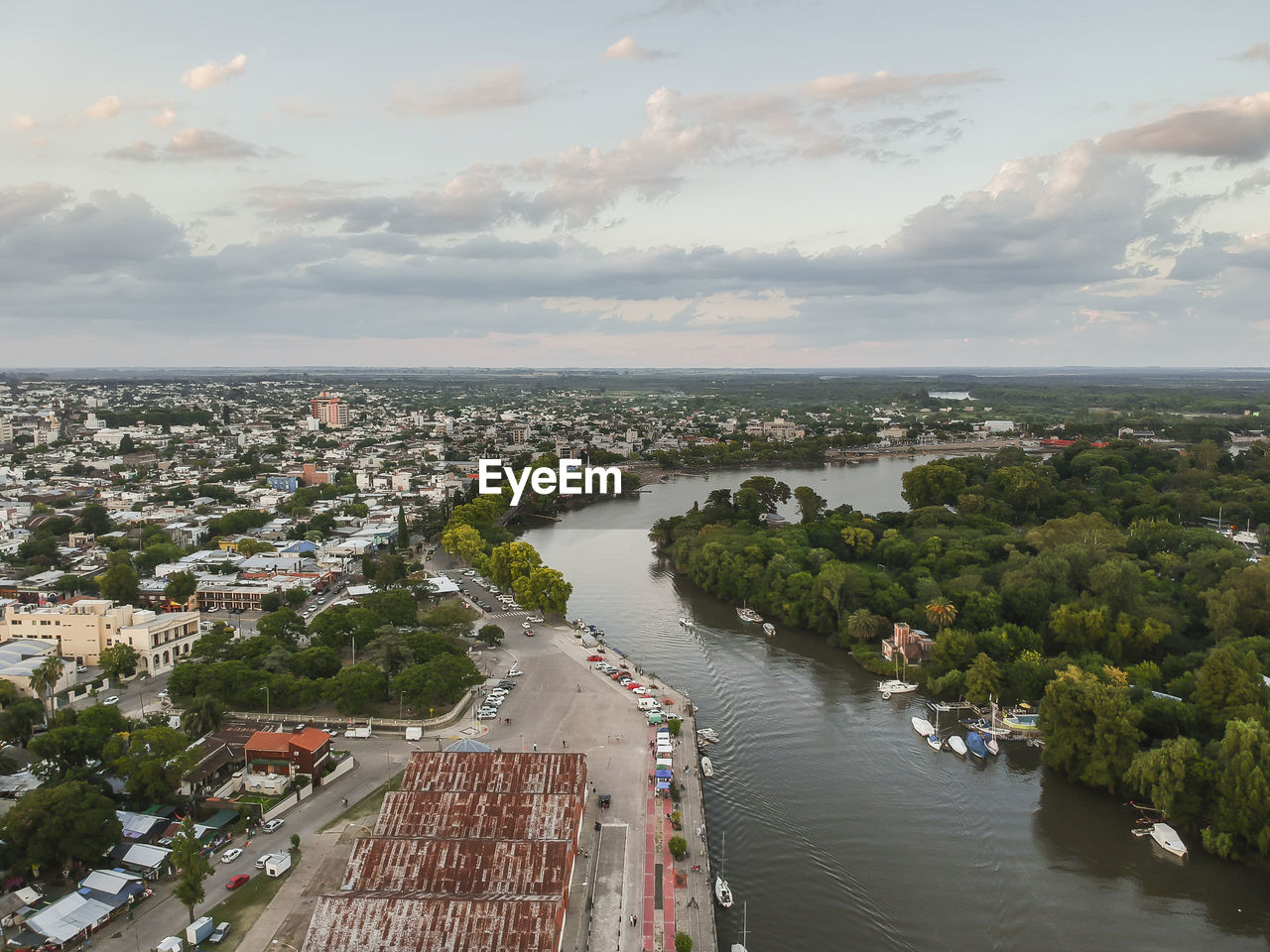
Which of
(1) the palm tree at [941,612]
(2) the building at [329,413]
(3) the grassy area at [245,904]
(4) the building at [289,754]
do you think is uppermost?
(2) the building at [329,413]

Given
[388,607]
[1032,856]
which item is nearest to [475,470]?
[388,607]

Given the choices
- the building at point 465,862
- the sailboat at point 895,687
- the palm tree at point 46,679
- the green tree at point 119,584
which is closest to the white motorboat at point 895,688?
the sailboat at point 895,687

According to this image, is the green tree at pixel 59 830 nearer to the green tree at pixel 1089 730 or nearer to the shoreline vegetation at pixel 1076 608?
the green tree at pixel 1089 730

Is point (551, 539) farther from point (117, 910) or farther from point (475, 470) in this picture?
point (117, 910)

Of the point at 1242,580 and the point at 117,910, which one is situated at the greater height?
the point at 1242,580

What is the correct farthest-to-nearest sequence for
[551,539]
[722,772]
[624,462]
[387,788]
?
[624,462] → [551,539] → [722,772] → [387,788]

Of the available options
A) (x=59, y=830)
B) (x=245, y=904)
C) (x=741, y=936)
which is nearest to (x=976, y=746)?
(x=741, y=936)

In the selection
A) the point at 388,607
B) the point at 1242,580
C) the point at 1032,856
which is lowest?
the point at 1032,856
